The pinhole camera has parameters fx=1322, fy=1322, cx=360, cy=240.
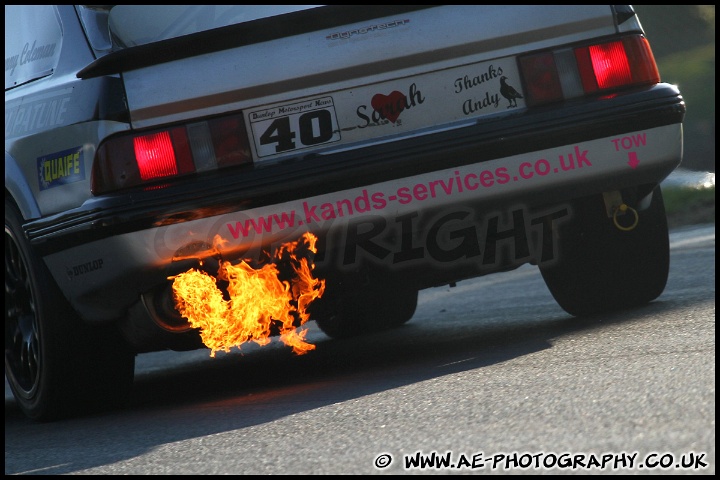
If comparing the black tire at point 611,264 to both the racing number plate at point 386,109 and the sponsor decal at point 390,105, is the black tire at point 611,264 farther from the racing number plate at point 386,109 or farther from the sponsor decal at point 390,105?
the sponsor decal at point 390,105

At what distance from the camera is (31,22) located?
5469mm

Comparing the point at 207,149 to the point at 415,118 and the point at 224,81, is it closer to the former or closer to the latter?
the point at 224,81

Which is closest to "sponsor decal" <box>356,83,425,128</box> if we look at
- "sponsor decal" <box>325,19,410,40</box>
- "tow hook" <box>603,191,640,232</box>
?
"sponsor decal" <box>325,19,410,40</box>

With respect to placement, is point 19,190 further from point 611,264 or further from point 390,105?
point 611,264

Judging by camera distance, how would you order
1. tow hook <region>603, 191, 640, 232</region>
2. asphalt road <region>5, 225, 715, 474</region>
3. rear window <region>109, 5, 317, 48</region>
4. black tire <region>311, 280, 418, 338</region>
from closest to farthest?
1. asphalt road <region>5, 225, 715, 474</region>
2. rear window <region>109, 5, 317, 48</region>
3. tow hook <region>603, 191, 640, 232</region>
4. black tire <region>311, 280, 418, 338</region>

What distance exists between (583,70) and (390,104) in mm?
750

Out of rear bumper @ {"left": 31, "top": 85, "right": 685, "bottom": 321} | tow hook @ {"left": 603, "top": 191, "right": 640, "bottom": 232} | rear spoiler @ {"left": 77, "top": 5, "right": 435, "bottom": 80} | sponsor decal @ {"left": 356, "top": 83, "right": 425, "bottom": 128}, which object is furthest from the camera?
tow hook @ {"left": 603, "top": 191, "right": 640, "bottom": 232}

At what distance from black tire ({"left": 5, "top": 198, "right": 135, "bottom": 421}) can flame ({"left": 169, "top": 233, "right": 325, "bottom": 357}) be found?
53 cm

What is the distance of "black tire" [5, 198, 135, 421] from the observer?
507cm

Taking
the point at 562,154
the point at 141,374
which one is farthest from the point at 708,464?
the point at 141,374

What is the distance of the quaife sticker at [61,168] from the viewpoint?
15.7 feet

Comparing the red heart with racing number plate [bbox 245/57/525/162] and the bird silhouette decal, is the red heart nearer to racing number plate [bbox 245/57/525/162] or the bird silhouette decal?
racing number plate [bbox 245/57/525/162]

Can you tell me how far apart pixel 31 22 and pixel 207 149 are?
124 centimetres

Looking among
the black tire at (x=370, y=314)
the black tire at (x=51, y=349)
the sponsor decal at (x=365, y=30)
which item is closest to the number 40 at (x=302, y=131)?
the sponsor decal at (x=365, y=30)
